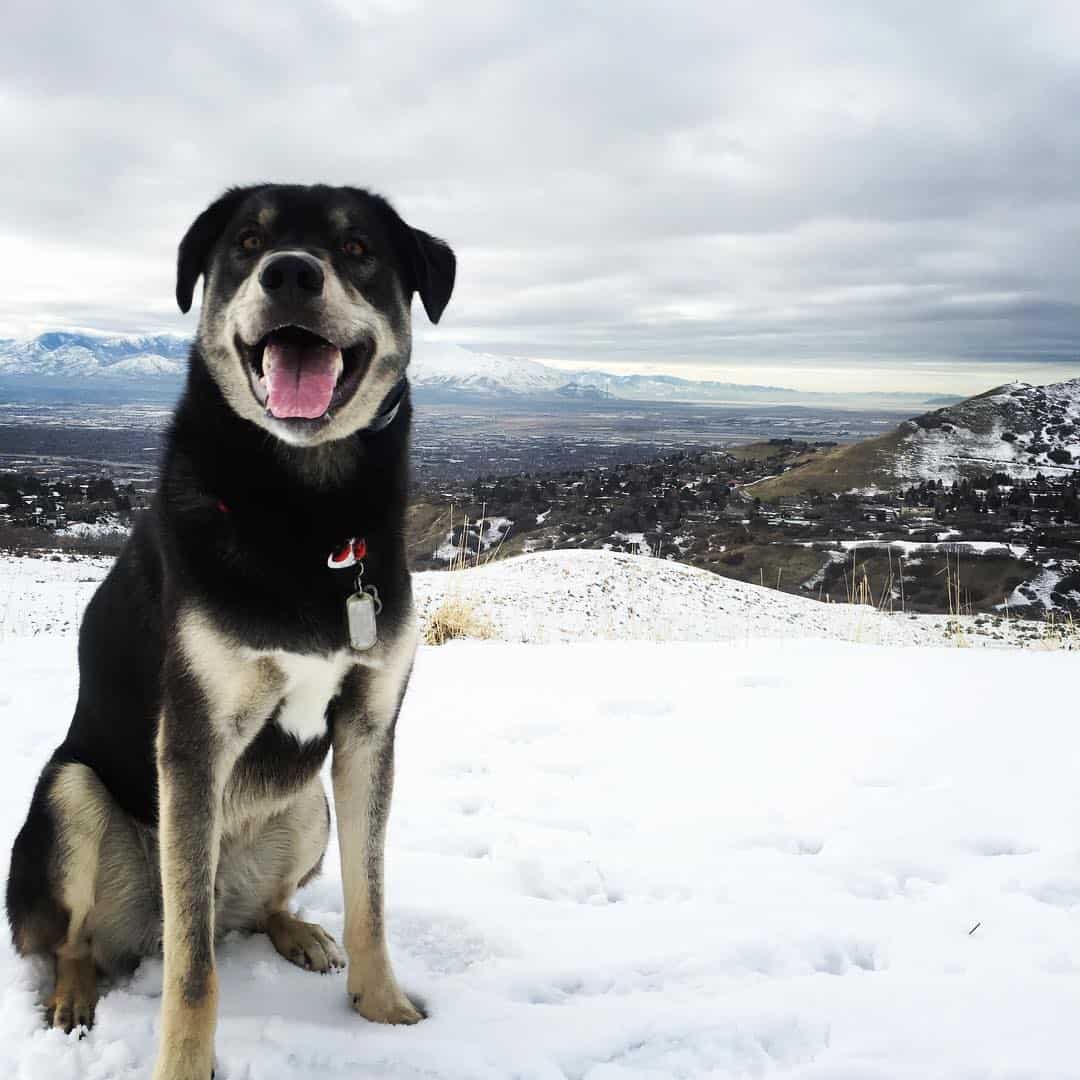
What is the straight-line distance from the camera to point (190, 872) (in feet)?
7.14

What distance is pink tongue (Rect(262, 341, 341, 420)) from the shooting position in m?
2.41

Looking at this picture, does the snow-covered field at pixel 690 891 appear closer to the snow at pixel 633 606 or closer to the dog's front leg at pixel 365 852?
the dog's front leg at pixel 365 852

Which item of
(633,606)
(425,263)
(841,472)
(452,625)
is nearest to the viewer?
(425,263)

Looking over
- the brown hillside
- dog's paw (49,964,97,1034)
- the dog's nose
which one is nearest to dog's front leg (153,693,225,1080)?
dog's paw (49,964,97,1034)

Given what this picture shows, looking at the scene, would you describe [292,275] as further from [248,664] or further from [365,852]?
[365,852]

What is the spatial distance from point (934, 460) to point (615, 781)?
227ft

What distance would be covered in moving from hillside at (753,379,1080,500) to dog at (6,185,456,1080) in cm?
5810

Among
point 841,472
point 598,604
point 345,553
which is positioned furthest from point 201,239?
point 841,472

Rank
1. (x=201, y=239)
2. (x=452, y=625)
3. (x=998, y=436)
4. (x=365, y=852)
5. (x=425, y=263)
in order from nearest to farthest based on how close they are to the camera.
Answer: (x=365, y=852) → (x=201, y=239) → (x=425, y=263) → (x=452, y=625) → (x=998, y=436)

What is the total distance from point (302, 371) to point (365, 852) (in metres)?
1.53

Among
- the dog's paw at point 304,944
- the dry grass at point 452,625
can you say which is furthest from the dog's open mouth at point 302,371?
the dry grass at point 452,625

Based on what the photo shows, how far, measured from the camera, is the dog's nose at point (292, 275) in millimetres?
2347

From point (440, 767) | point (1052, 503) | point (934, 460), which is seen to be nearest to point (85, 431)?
point (934, 460)

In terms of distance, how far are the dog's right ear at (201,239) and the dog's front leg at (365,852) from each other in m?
1.73
